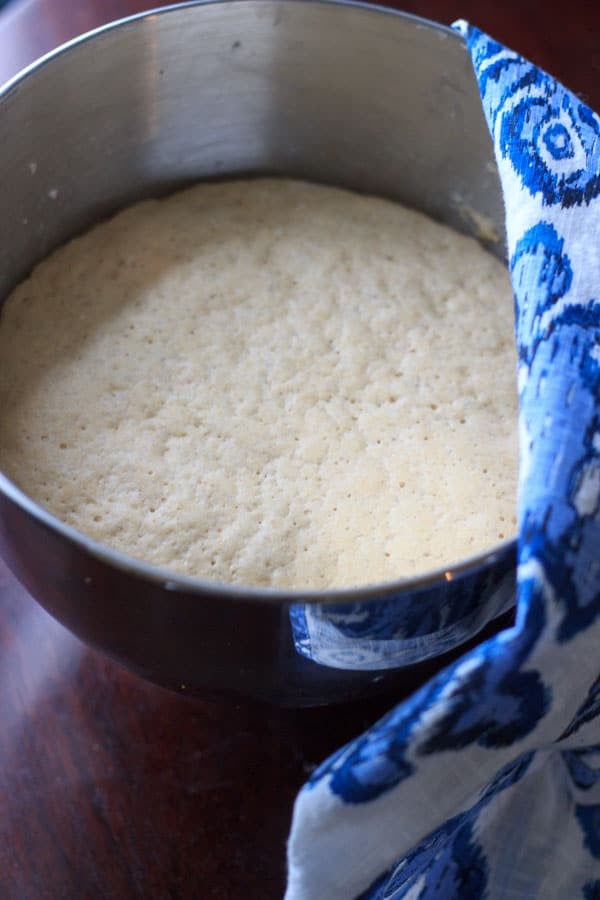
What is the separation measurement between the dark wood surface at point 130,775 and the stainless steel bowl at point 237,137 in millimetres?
70

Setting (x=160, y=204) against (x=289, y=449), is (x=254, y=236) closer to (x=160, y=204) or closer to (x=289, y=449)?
(x=160, y=204)

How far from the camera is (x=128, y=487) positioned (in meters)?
0.76

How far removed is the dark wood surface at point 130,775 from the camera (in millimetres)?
632

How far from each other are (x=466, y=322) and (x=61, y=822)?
513 millimetres

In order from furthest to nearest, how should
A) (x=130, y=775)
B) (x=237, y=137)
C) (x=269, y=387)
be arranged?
1. (x=237, y=137)
2. (x=269, y=387)
3. (x=130, y=775)

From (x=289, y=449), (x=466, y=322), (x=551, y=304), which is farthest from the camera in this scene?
(x=466, y=322)

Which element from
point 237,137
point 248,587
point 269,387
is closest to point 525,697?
point 248,587

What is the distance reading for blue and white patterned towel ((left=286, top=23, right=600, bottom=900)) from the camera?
489 millimetres

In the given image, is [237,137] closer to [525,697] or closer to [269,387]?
[269,387]

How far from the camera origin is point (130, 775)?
670 mm

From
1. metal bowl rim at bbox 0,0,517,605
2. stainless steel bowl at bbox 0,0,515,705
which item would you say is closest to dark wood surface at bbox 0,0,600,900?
stainless steel bowl at bbox 0,0,515,705

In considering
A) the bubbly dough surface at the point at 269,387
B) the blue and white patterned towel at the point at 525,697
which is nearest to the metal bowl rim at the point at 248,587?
the blue and white patterned towel at the point at 525,697

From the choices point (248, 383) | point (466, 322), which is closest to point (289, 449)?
point (248, 383)

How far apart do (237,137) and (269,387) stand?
0.28m
